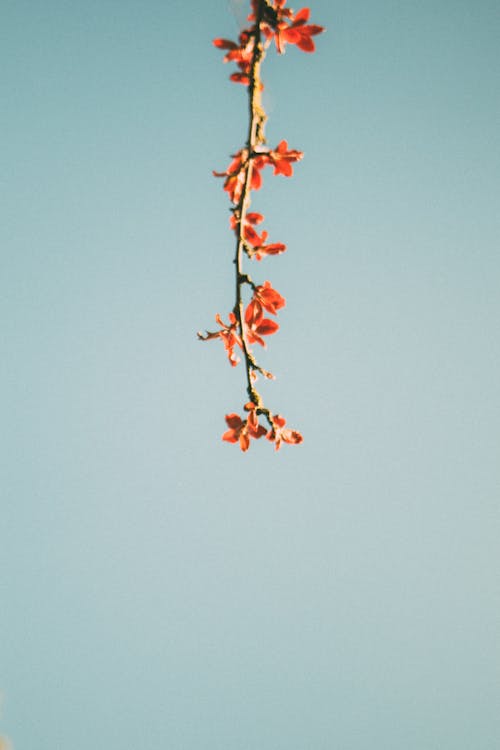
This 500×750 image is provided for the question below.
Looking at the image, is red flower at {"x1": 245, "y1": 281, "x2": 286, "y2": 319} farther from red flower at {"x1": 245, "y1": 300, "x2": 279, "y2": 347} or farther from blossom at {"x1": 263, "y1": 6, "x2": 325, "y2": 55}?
blossom at {"x1": 263, "y1": 6, "x2": 325, "y2": 55}

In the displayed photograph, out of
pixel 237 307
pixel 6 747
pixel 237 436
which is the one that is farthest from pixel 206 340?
pixel 6 747

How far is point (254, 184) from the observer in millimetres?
1463

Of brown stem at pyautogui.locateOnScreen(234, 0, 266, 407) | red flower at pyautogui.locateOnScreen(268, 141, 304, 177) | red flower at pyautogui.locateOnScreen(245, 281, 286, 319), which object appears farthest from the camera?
red flower at pyautogui.locateOnScreen(245, 281, 286, 319)

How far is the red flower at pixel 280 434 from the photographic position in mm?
1456

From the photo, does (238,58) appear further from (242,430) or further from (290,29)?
(242,430)

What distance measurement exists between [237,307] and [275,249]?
0.31m

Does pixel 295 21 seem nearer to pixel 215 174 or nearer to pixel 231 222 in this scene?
pixel 215 174

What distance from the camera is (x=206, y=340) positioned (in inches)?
55.5

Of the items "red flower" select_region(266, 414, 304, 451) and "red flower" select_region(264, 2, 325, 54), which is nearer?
"red flower" select_region(264, 2, 325, 54)

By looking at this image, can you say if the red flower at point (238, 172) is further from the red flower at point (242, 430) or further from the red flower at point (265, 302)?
the red flower at point (242, 430)

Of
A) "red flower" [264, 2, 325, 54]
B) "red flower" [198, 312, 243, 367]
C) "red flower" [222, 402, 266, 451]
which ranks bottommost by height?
"red flower" [222, 402, 266, 451]

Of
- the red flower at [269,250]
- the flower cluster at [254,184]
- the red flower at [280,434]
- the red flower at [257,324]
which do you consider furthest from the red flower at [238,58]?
the red flower at [280,434]

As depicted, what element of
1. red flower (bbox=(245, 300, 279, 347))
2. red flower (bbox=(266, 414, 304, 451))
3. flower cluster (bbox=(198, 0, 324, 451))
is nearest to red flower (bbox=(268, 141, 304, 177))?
flower cluster (bbox=(198, 0, 324, 451))

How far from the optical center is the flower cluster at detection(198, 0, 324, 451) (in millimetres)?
1262
